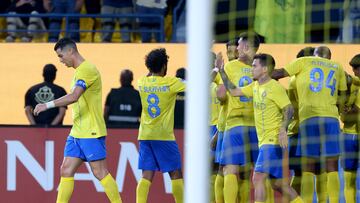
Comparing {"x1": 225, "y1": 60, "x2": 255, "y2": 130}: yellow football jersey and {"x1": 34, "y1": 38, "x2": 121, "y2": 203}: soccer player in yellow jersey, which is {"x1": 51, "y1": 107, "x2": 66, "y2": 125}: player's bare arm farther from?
{"x1": 225, "y1": 60, "x2": 255, "y2": 130}: yellow football jersey

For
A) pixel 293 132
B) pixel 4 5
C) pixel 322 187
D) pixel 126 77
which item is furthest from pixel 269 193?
pixel 4 5

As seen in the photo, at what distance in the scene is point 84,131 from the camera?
35.7 ft

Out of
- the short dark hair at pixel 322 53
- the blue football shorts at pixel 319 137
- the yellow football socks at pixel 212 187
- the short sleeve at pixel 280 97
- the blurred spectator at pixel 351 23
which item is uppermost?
the blurred spectator at pixel 351 23

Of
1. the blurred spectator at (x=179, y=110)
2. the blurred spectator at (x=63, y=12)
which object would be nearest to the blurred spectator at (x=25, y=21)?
the blurred spectator at (x=63, y=12)

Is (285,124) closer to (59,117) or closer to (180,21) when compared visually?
(59,117)

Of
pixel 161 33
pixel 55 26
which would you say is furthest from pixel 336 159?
pixel 55 26

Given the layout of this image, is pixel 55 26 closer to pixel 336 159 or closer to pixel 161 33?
pixel 161 33

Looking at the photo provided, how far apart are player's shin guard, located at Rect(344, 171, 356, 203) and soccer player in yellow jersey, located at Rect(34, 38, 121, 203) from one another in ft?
7.41

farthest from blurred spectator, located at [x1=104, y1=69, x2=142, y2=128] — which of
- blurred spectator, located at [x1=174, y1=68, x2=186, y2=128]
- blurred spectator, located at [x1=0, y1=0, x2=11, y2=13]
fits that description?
blurred spectator, located at [x1=0, y1=0, x2=11, y2=13]

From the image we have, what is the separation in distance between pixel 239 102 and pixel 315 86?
775 millimetres

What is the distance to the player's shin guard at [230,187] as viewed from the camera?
11344 mm

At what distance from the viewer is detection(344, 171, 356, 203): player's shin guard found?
38.6 feet

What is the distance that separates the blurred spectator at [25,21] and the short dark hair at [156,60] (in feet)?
15.5

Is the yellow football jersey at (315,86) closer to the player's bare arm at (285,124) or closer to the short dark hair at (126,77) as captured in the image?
the player's bare arm at (285,124)
